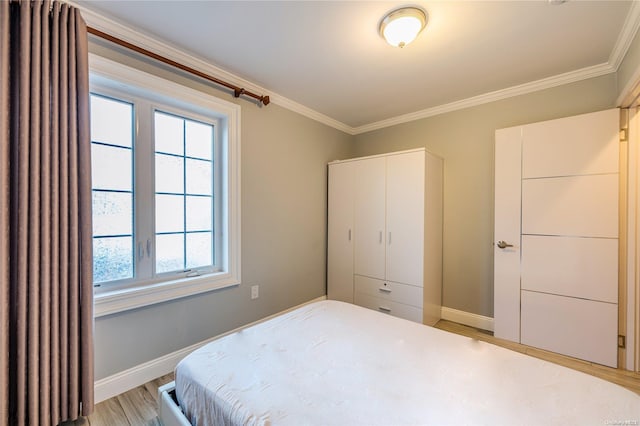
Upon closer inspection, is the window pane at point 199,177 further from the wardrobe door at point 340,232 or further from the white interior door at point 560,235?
the white interior door at point 560,235

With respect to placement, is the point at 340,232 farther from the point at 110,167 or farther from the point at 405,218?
the point at 110,167

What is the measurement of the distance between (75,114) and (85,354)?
53.0 inches

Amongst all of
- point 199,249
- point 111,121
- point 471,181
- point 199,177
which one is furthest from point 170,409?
point 471,181

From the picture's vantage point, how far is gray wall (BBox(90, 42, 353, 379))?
6.18 feet

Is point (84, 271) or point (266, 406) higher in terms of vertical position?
point (84, 271)

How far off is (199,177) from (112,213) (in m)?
0.71

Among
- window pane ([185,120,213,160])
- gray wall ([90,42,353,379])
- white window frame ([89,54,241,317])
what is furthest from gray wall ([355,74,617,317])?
window pane ([185,120,213,160])

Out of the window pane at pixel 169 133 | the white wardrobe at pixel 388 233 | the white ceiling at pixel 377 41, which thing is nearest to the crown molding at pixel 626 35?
the white ceiling at pixel 377 41

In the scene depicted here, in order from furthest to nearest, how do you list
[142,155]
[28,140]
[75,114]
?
[142,155] → [75,114] → [28,140]

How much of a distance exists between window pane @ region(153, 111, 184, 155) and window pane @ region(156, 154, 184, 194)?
0.22ft

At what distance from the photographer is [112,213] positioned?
1.87 m

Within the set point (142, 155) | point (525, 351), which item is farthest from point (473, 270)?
point (142, 155)

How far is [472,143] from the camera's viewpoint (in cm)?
289

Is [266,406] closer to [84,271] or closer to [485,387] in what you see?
[485,387]
